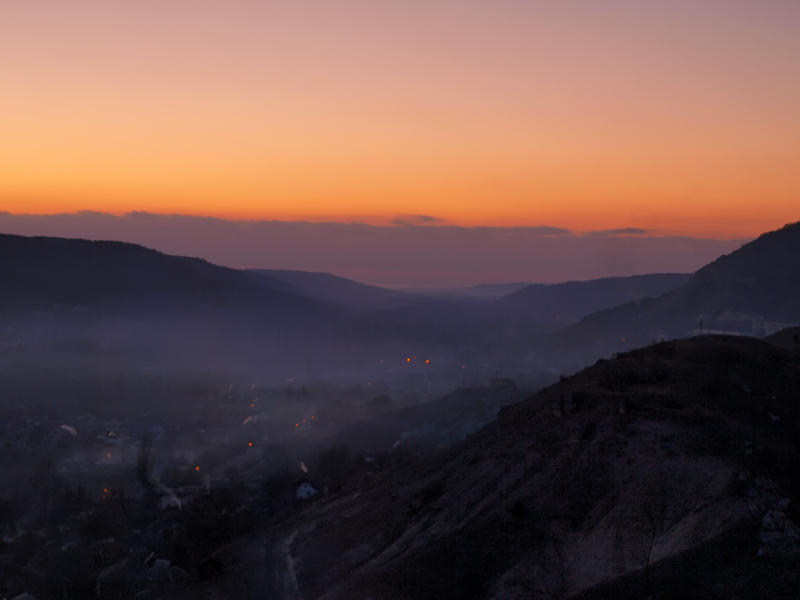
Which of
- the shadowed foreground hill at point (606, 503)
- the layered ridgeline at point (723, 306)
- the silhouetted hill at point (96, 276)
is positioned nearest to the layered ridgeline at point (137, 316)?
the silhouetted hill at point (96, 276)

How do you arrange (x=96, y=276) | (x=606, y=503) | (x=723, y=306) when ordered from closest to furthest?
(x=606, y=503) → (x=723, y=306) → (x=96, y=276)

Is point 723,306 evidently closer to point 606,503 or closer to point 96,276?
point 606,503

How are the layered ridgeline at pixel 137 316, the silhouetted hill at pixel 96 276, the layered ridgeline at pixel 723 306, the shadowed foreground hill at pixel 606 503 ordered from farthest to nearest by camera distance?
the silhouetted hill at pixel 96 276
the layered ridgeline at pixel 137 316
the layered ridgeline at pixel 723 306
the shadowed foreground hill at pixel 606 503

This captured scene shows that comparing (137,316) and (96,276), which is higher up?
(96,276)

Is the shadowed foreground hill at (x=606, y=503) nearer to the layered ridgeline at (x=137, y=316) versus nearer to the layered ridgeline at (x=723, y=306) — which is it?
the layered ridgeline at (x=723, y=306)

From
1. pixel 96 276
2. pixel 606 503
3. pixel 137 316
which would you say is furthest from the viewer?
pixel 96 276

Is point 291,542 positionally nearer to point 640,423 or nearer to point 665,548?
point 640,423

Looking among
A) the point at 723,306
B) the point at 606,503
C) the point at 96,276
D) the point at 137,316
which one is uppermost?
the point at 723,306

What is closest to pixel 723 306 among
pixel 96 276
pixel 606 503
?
pixel 606 503
